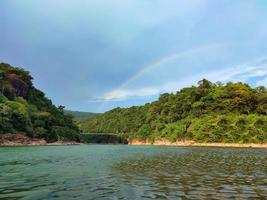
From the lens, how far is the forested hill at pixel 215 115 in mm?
144000

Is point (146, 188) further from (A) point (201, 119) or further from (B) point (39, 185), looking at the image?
(A) point (201, 119)

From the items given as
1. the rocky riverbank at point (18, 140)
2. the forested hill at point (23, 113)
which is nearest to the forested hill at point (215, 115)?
the forested hill at point (23, 113)

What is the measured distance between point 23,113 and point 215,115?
277ft

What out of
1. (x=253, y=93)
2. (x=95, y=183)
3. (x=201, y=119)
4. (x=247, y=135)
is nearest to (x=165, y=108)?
(x=201, y=119)

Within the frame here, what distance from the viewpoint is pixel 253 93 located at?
16312 cm

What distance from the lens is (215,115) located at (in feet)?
533

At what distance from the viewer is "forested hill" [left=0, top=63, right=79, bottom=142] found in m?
148

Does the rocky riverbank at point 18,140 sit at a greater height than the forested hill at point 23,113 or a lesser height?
lesser

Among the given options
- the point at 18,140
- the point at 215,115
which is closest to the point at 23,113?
the point at 18,140

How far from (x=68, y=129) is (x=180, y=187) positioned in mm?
179132

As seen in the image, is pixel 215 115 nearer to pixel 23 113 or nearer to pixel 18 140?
pixel 23 113

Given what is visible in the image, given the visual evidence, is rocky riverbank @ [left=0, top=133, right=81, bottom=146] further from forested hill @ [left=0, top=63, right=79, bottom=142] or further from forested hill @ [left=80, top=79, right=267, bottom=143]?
forested hill @ [left=80, top=79, right=267, bottom=143]

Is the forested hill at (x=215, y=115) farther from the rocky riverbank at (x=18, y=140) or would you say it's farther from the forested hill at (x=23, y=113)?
the rocky riverbank at (x=18, y=140)

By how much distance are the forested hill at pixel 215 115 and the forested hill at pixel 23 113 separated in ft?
167
